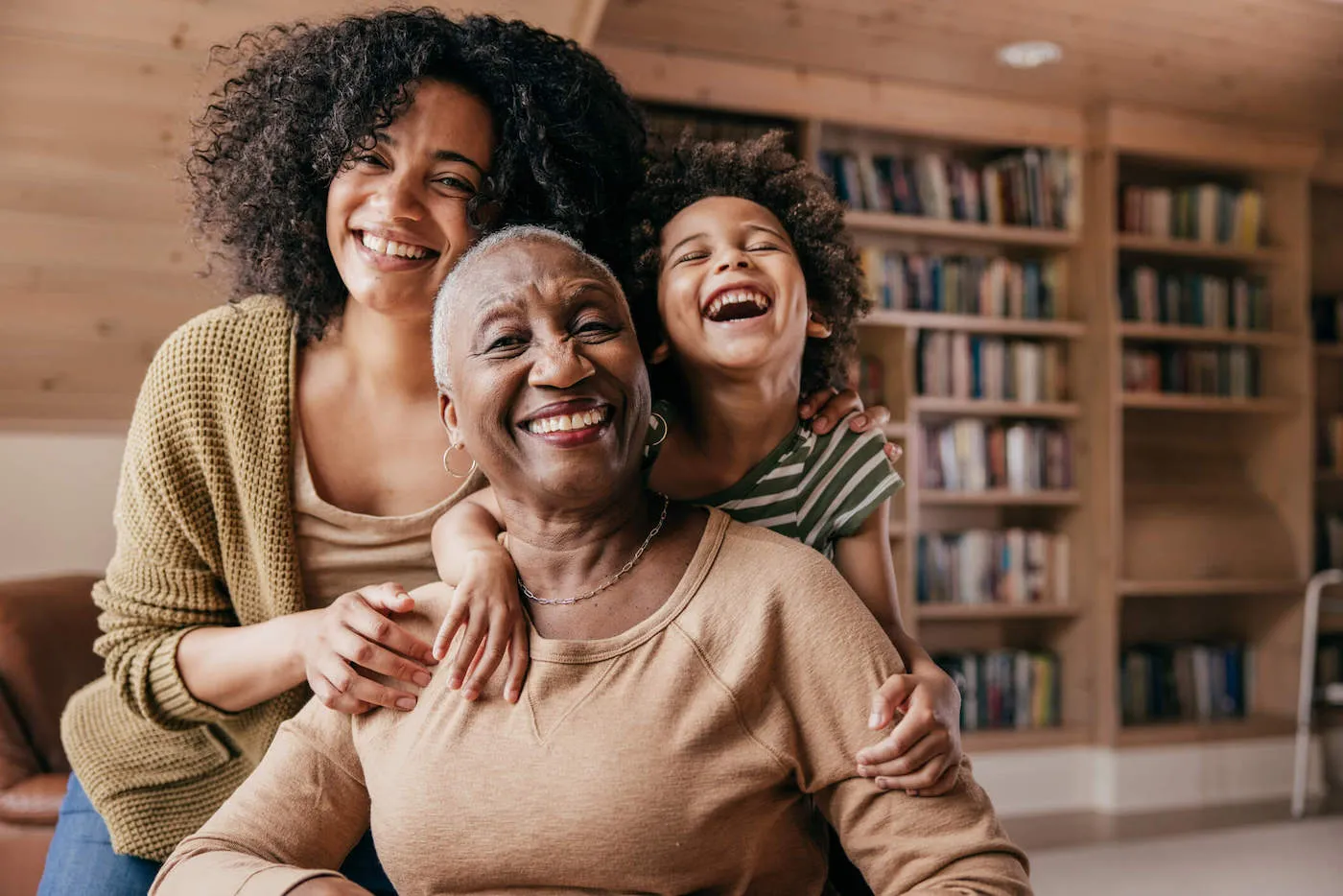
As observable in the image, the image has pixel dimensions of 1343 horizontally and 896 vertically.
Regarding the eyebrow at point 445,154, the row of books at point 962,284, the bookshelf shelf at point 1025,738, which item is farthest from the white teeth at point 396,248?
the bookshelf shelf at point 1025,738

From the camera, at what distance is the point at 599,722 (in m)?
1.14

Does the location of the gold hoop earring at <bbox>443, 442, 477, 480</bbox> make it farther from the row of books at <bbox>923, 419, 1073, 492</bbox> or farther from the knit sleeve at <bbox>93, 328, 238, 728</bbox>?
the row of books at <bbox>923, 419, 1073, 492</bbox>

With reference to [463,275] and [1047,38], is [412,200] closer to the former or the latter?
[463,275]

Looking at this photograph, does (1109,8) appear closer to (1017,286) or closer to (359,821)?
(1017,286)

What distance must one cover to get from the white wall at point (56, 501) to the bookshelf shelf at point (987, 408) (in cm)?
283

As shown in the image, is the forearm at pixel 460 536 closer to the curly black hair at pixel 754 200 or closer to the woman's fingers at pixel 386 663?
the woman's fingers at pixel 386 663

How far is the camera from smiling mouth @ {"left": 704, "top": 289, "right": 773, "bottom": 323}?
147 cm

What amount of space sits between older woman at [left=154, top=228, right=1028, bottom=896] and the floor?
9.61ft

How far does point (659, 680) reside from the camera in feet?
3.77

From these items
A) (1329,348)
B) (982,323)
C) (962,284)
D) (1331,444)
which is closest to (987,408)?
(982,323)

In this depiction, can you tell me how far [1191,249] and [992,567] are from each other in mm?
1595

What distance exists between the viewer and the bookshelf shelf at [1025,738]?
485 cm

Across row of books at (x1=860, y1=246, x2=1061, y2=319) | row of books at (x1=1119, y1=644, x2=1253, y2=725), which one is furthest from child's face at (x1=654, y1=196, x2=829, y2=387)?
row of books at (x1=1119, y1=644, x2=1253, y2=725)

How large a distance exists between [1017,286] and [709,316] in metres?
3.91
